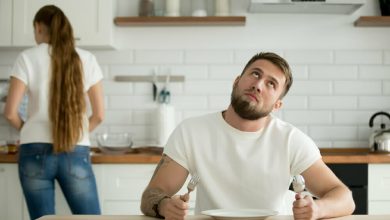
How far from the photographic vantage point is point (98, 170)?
12.1ft

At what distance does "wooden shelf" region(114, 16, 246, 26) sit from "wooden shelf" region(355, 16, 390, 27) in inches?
27.5

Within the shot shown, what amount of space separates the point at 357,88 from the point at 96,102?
5.43 feet

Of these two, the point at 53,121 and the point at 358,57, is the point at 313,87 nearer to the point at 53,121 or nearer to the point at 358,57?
the point at 358,57

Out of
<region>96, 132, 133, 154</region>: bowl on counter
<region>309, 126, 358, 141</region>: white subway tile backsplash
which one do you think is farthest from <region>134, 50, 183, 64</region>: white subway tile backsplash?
<region>309, 126, 358, 141</region>: white subway tile backsplash

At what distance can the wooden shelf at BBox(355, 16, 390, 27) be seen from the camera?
404 centimetres

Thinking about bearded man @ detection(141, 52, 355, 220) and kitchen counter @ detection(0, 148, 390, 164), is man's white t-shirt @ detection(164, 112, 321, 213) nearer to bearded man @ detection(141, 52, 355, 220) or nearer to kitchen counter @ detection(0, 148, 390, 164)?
bearded man @ detection(141, 52, 355, 220)

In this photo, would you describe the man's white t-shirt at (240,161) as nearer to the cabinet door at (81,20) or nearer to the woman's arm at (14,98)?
the woman's arm at (14,98)

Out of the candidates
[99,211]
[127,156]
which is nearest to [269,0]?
[127,156]

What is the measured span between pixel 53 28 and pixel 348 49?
1879 millimetres

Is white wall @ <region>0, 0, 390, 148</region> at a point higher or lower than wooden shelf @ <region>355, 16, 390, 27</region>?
lower

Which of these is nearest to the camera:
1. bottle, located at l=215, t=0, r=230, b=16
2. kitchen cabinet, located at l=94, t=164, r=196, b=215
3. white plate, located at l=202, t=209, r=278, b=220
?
white plate, located at l=202, t=209, r=278, b=220

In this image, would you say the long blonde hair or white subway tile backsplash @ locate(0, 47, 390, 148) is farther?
white subway tile backsplash @ locate(0, 47, 390, 148)

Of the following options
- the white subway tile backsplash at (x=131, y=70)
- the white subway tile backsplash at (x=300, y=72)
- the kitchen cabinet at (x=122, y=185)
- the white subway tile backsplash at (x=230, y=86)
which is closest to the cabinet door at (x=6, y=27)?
the white subway tile backsplash at (x=230, y=86)

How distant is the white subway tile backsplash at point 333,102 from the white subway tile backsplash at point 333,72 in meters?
0.12
